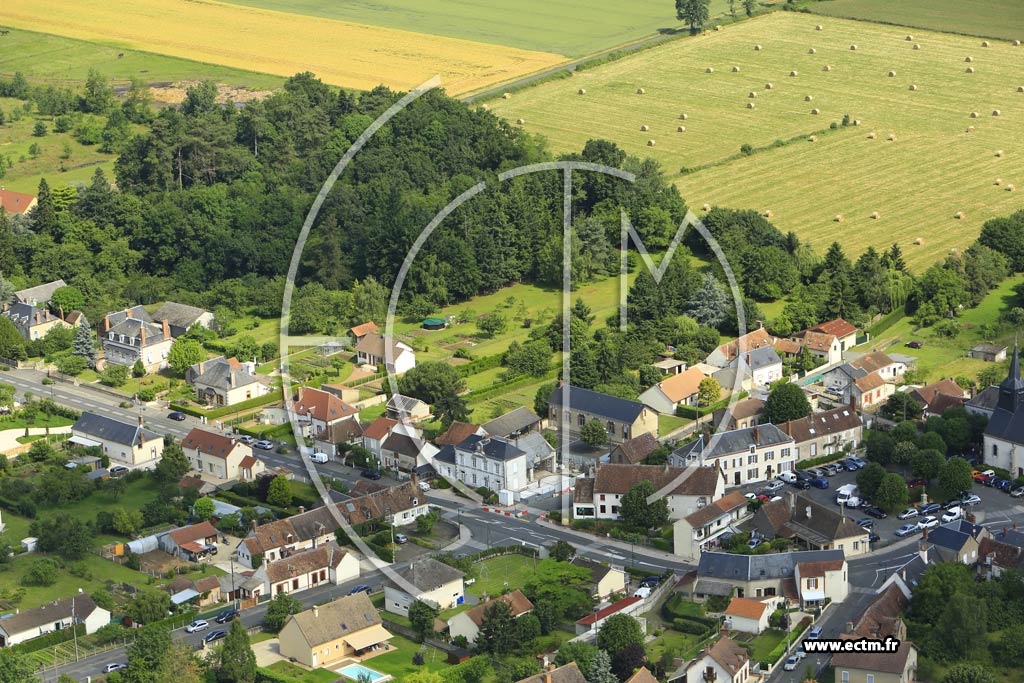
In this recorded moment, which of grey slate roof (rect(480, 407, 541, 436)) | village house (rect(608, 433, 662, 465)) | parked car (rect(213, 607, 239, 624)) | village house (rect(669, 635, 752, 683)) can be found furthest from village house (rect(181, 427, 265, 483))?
village house (rect(669, 635, 752, 683))

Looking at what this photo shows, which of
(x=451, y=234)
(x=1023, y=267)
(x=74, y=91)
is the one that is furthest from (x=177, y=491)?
(x=74, y=91)

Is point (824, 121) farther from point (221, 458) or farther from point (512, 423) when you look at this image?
point (221, 458)

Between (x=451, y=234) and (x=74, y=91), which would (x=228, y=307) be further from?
(x=74, y=91)

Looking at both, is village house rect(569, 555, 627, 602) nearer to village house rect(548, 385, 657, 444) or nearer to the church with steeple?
village house rect(548, 385, 657, 444)

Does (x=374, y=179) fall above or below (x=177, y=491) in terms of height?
above

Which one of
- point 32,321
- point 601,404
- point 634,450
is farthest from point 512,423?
point 32,321
